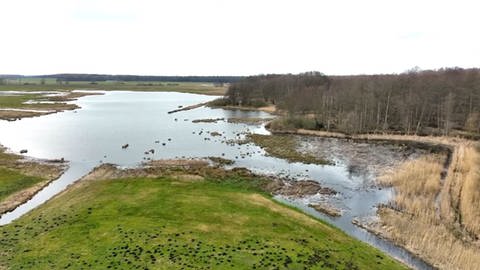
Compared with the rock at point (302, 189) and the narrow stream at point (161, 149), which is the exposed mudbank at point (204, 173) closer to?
the rock at point (302, 189)

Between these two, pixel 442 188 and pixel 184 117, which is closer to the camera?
pixel 442 188

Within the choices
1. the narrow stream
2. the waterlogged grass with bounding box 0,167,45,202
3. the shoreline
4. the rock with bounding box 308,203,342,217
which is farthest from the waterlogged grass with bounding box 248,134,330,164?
the waterlogged grass with bounding box 0,167,45,202

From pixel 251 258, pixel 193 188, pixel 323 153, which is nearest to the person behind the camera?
pixel 251 258

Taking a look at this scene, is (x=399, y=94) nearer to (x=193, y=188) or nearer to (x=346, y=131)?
(x=346, y=131)

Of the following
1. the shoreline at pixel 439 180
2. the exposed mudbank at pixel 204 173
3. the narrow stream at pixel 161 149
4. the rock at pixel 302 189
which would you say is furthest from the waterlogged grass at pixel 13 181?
the shoreline at pixel 439 180

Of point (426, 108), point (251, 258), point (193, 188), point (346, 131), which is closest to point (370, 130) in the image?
point (346, 131)

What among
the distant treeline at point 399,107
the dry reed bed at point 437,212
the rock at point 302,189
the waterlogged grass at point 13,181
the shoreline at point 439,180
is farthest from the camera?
the distant treeline at point 399,107
